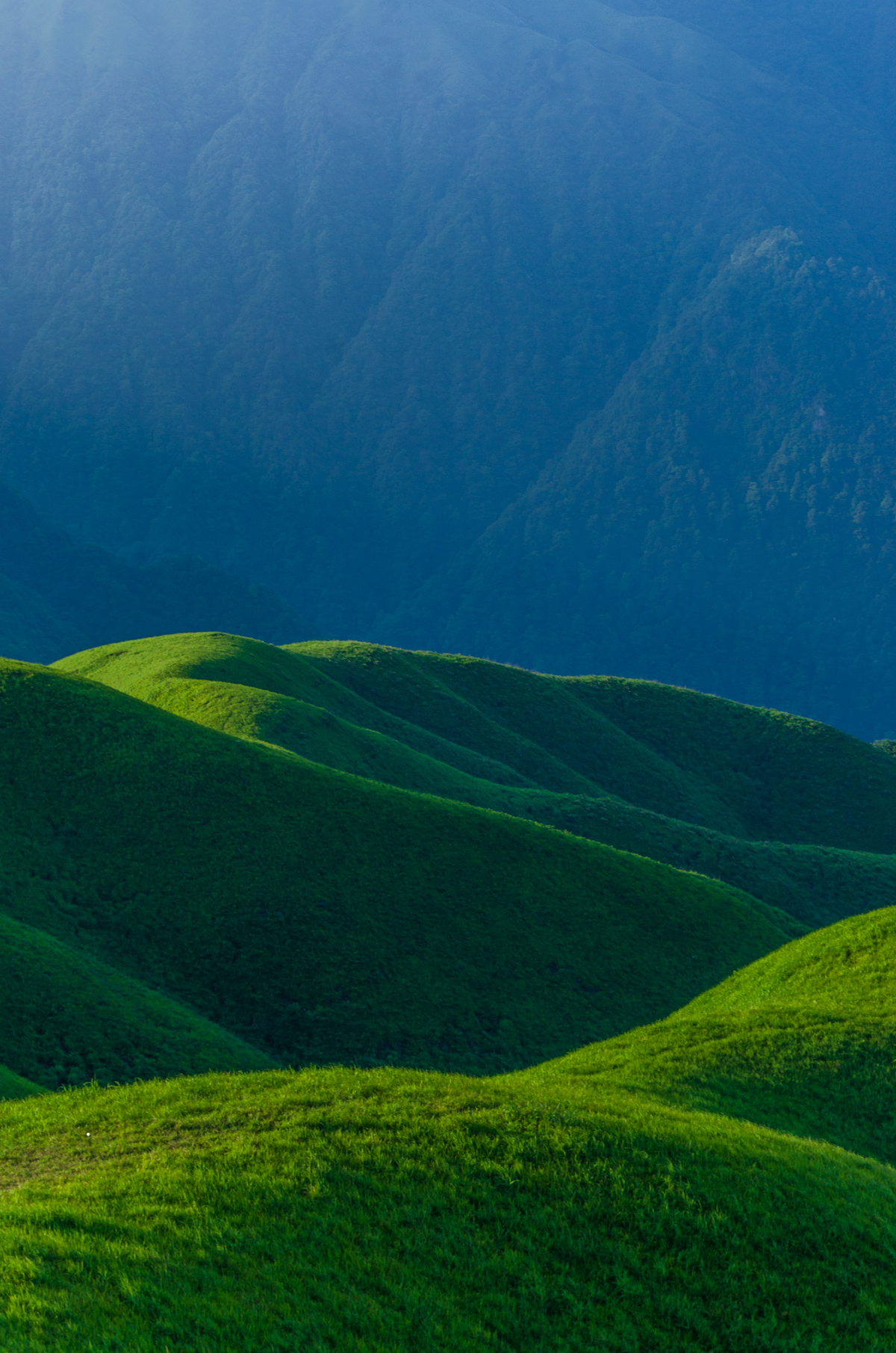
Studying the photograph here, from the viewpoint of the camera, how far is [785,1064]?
24.6m

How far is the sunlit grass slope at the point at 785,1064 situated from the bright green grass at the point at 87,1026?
12.4 m

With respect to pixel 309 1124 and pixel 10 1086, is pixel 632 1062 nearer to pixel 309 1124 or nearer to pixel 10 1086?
pixel 309 1124

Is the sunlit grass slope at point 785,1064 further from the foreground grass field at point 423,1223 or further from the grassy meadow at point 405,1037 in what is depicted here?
the foreground grass field at point 423,1223

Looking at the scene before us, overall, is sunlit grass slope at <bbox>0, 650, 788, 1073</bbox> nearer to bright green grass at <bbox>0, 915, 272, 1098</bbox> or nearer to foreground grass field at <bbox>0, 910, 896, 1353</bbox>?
bright green grass at <bbox>0, 915, 272, 1098</bbox>

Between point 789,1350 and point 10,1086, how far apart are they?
18.9m

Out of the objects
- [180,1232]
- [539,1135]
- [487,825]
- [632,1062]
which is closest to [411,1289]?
[180,1232]

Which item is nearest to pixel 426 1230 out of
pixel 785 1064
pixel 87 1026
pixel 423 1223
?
pixel 423 1223

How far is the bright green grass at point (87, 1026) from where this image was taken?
3086 centimetres

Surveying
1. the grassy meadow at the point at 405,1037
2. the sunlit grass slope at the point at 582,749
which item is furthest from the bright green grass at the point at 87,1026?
the sunlit grass slope at the point at 582,749

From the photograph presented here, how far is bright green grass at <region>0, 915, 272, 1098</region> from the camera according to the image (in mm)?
30859

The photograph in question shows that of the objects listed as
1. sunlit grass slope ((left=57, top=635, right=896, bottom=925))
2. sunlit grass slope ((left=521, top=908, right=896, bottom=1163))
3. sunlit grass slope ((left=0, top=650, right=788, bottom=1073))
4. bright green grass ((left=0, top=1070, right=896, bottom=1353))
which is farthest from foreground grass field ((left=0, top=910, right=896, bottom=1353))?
sunlit grass slope ((left=57, top=635, right=896, bottom=925))

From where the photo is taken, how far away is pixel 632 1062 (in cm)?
2453

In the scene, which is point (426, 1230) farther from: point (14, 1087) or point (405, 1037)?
point (405, 1037)

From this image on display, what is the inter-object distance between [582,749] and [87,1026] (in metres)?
67.0
